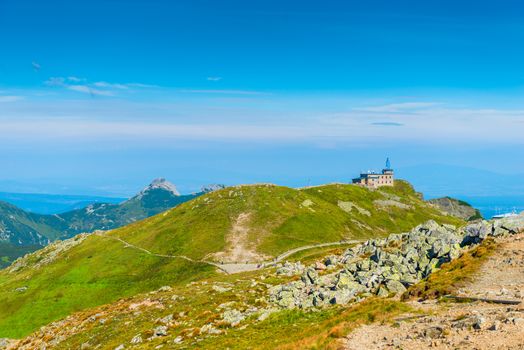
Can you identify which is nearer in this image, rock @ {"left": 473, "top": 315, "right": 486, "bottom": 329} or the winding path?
rock @ {"left": 473, "top": 315, "right": 486, "bottom": 329}

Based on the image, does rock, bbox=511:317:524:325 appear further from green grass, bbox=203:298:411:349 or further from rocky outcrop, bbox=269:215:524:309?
rocky outcrop, bbox=269:215:524:309

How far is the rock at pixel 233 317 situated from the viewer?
50825 mm

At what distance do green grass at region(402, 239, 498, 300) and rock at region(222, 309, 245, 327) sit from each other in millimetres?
19158

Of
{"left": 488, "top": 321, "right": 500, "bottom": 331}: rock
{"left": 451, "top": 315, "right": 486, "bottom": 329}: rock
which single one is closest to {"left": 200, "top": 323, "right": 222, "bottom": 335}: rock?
{"left": 451, "top": 315, "right": 486, "bottom": 329}: rock

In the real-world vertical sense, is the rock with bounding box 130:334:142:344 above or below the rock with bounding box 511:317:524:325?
below

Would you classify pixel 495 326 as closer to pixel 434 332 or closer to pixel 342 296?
pixel 434 332

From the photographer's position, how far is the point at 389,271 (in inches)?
2212

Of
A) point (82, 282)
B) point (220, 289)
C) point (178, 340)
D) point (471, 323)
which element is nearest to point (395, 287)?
point (471, 323)

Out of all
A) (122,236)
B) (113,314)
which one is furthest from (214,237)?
(113,314)

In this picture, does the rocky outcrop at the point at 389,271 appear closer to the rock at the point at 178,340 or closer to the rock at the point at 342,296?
the rock at the point at 342,296

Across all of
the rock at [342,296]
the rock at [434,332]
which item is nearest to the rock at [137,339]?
the rock at [342,296]

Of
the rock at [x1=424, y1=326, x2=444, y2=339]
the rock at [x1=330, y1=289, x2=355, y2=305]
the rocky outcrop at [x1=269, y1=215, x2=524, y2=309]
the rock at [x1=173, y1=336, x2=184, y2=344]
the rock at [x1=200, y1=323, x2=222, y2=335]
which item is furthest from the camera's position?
the rocky outcrop at [x1=269, y1=215, x2=524, y2=309]

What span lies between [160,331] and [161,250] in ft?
356

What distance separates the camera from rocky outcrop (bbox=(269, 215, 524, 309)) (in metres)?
52.7
